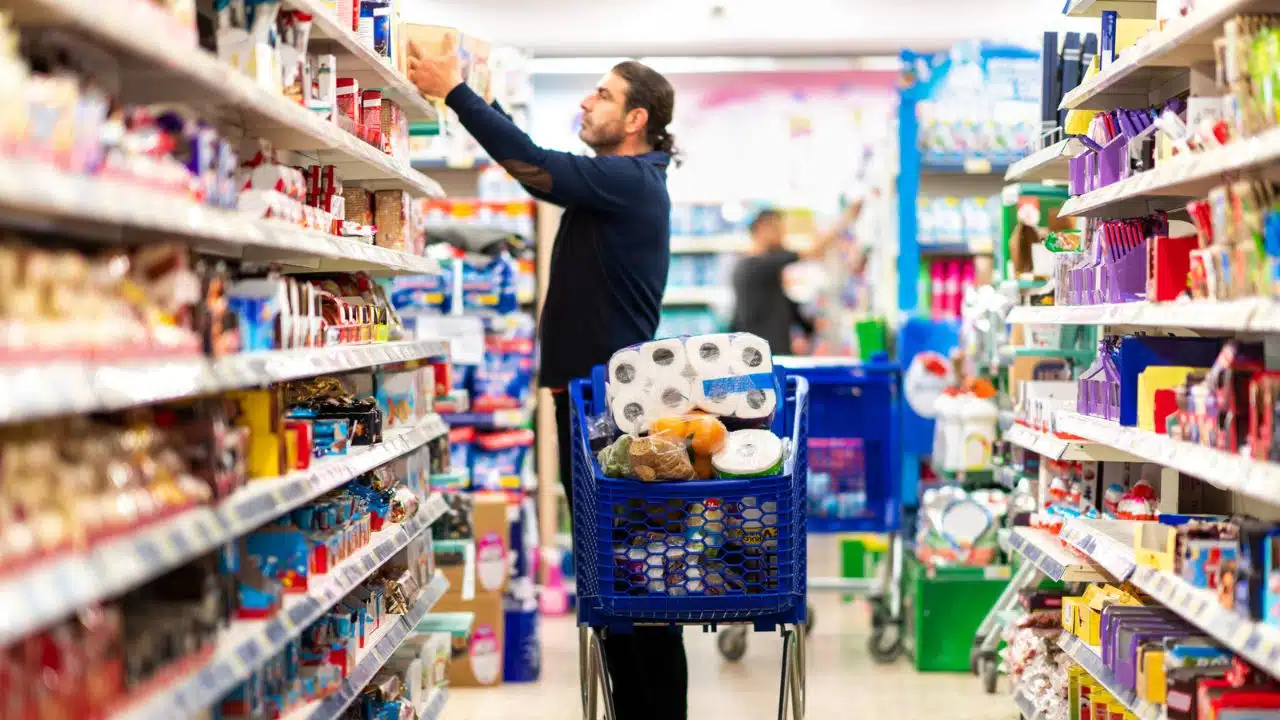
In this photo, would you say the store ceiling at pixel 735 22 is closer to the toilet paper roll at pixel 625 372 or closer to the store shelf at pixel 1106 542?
the toilet paper roll at pixel 625 372

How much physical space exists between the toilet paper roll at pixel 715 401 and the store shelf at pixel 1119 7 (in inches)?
54.9

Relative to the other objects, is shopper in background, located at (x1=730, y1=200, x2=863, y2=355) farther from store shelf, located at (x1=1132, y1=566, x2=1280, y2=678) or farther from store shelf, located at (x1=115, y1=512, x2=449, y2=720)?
store shelf, located at (x1=1132, y1=566, x2=1280, y2=678)

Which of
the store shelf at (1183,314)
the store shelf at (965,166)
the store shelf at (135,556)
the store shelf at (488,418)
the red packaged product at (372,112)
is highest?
the store shelf at (965,166)

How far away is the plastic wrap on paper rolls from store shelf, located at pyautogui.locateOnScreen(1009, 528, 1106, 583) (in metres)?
0.87

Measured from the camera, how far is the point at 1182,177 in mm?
2604

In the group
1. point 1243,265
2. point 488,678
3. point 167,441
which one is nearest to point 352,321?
point 167,441

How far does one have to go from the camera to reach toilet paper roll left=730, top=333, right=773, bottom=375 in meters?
3.53

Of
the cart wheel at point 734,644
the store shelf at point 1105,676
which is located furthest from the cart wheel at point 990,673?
the store shelf at point 1105,676

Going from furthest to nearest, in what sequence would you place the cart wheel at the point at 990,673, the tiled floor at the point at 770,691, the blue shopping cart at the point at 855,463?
the blue shopping cart at the point at 855,463
the cart wheel at the point at 990,673
the tiled floor at the point at 770,691

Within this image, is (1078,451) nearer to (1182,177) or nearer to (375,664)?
(1182,177)

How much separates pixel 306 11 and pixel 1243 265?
1.84 meters

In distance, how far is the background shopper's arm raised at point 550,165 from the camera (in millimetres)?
3852

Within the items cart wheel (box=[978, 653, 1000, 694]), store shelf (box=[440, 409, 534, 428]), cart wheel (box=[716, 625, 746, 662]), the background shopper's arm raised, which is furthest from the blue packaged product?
the background shopper's arm raised

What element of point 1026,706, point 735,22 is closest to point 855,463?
point 1026,706
